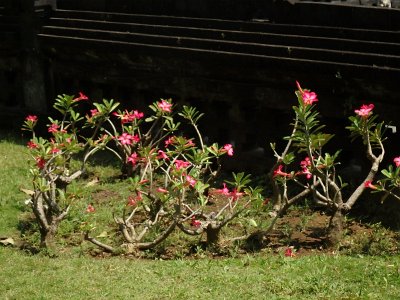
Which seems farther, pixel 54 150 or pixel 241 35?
pixel 241 35

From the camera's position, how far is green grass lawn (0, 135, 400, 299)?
18.6 feet

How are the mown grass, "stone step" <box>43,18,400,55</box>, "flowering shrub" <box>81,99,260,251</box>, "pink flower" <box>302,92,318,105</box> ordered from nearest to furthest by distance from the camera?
"pink flower" <box>302,92,318,105</box> → "flowering shrub" <box>81,99,260,251</box> → "stone step" <box>43,18,400,55</box> → the mown grass

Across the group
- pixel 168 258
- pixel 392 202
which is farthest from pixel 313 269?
pixel 392 202

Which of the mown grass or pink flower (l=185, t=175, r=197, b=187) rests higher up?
pink flower (l=185, t=175, r=197, b=187)

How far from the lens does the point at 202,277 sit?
601 cm

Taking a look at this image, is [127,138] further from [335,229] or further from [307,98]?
[335,229]

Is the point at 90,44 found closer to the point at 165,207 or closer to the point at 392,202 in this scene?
the point at 165,207

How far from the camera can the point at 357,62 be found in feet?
25.7

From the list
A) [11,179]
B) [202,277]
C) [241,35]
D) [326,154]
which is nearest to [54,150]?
[202,277]

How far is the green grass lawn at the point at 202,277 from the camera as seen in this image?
5660mm

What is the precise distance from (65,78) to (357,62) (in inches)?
187

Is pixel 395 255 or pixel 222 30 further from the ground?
pixel 222 30

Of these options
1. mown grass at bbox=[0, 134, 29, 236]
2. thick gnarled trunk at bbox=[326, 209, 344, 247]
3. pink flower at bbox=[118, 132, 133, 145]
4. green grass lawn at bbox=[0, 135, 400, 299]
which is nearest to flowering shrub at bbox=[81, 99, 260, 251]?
pink flower at bbox=[118, 132, 133, 145]

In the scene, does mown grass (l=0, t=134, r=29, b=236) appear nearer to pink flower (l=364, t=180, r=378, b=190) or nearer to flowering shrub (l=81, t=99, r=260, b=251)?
flowering shrub (l=81, t=99, r=260, b=251)
